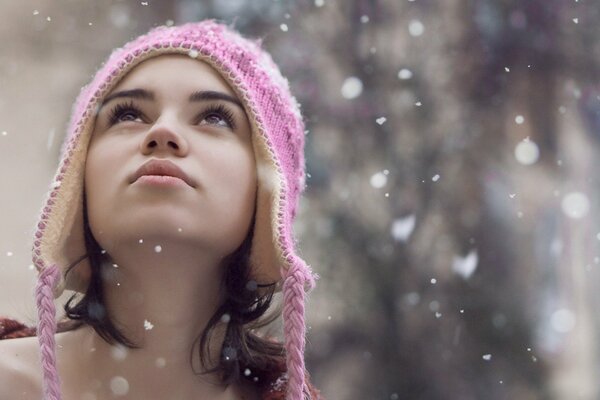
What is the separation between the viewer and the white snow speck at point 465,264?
82.0 inches

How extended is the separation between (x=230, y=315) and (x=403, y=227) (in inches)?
48.3

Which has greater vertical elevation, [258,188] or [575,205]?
[575,205]

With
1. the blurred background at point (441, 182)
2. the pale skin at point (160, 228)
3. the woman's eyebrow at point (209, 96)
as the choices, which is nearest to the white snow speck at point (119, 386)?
the pale skin at point (160, 228)

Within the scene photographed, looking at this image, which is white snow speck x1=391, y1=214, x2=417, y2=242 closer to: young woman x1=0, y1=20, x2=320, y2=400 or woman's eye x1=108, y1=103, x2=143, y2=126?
young woman x1=0, y1=20, x2=320, y2=400

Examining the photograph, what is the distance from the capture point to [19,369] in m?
0.91

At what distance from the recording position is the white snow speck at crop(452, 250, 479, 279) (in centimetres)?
208

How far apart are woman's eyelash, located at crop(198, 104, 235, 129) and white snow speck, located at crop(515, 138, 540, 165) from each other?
1373 mm

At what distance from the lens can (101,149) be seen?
93cm

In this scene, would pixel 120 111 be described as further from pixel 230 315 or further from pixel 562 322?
pixel 562 322

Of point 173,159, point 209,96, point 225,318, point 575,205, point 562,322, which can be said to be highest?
point 575,205

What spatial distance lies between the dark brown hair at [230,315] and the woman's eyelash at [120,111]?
4.6 inches

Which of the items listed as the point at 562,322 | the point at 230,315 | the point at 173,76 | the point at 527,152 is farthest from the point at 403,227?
the point at 173,76

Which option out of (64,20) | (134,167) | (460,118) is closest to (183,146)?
(134,167)

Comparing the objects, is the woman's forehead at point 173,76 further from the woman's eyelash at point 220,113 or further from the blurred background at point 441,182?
the blurred background at point 441,182
